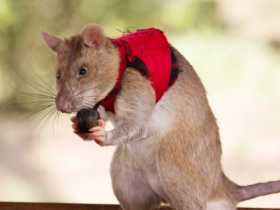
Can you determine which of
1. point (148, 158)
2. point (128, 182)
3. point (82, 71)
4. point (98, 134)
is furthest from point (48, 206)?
point (82, 71)

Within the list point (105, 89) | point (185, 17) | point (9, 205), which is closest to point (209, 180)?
point (105, 89)

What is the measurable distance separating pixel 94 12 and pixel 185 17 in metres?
0.57

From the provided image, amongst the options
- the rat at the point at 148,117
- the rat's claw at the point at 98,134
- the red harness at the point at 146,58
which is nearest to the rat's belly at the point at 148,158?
the rat at the point at 148,117

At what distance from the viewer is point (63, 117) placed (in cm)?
274

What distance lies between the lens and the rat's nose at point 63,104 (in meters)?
1.39

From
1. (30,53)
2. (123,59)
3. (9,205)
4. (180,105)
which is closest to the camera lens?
(123,59)

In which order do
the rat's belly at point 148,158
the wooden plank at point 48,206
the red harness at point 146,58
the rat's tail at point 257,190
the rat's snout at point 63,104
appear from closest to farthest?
the rat's snout at point 63,104 < the red harness at point 146,58 < the rat's belly at point 148,158 < the rat's tail at point 257,190 < the wooden plank at point 48,206

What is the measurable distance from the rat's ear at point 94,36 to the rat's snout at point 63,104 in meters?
0.22

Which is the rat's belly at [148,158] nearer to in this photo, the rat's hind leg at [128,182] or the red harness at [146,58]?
the rat's hind leg at [128,182]

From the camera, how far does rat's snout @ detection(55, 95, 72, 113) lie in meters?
1.39

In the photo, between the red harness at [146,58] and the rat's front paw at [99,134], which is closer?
the rat's front paw at [99,134]

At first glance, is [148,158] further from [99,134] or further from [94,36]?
[94,36]

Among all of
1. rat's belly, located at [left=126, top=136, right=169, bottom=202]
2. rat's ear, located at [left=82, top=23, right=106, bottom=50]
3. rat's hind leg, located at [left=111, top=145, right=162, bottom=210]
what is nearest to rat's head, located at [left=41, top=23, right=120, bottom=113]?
rat's ear, located at [left=82, top=23, right=106, bottom=50]

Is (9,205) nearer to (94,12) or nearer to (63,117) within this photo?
(63,117)
